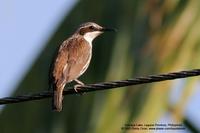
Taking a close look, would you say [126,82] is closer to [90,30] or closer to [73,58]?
[73,58]

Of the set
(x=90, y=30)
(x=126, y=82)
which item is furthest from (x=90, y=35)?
(x=126, y=82)

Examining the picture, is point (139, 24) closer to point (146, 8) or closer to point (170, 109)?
point (146, 8)

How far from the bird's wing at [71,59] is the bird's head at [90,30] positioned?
0.64 ft

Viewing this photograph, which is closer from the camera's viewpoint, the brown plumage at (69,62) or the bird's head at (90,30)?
the brown plumage at (69,62)

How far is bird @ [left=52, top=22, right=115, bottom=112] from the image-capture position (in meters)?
13.3

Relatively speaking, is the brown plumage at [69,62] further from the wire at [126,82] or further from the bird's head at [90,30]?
the wire at [126,82]

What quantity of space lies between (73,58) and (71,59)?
1.7 inches

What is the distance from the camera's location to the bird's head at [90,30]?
15076mm

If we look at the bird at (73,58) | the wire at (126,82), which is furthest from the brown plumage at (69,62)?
the wire at (126,82)

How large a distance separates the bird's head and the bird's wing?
194mm

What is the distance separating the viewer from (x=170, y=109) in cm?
1480

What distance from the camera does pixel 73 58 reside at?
14.3 metres

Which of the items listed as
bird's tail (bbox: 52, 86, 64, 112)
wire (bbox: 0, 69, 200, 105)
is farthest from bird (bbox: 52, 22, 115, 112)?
wire (bbox: 0, 69, 200, 105)

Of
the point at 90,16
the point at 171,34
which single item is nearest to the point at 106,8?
the point at 90,16
